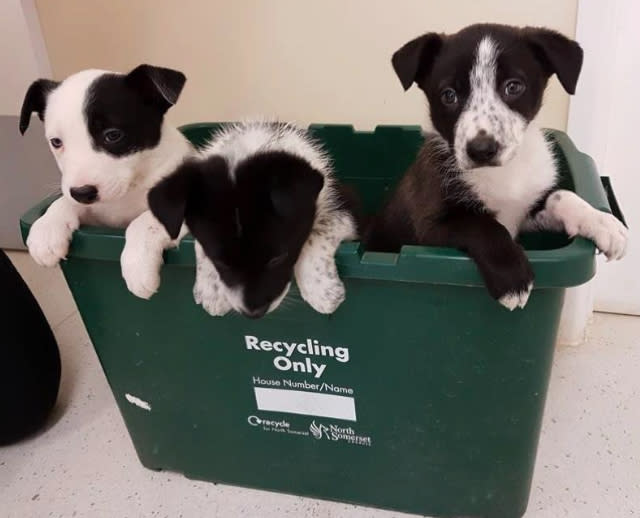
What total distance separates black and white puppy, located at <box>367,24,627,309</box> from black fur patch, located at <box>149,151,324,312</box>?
26 cm

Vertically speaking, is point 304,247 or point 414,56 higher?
point 414,56

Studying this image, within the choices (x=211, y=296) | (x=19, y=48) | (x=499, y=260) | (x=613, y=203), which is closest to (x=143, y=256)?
(x=211, y=296)

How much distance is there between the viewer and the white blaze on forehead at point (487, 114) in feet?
3.29

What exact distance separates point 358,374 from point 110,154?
1.99 ft

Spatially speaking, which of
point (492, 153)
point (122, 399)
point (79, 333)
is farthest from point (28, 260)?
point (492, 153)

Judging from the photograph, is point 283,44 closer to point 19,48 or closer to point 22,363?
point 19,48

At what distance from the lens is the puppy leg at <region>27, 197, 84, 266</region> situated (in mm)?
1096

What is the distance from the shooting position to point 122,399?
4.40ft

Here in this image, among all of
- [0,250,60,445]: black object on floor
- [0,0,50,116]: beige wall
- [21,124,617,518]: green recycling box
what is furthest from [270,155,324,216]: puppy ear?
[0,0,50,116]: beige wall

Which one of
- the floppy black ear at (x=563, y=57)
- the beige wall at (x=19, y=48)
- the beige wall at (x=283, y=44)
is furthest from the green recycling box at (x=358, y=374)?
the beige wall at (x=19, y=48)

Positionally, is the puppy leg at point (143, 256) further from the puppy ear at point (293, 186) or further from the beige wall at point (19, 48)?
the beige wall at point (19, 48)

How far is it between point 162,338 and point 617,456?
99 centimetres

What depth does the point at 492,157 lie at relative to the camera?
1.00 meters

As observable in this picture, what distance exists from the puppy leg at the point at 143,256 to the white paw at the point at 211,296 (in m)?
0.07
